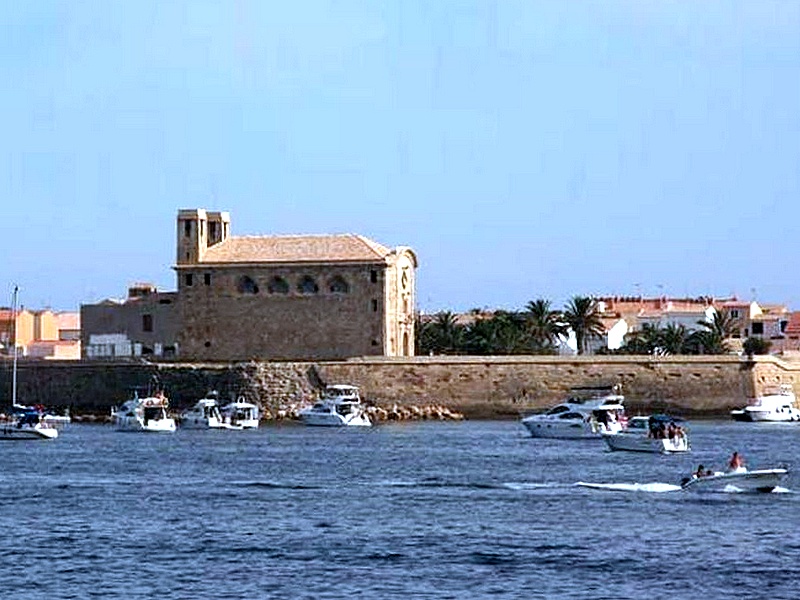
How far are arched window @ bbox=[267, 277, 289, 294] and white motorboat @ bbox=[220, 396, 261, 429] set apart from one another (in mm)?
8720

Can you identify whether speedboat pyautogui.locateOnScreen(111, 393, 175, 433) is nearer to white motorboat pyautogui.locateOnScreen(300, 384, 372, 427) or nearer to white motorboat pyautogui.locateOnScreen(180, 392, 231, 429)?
white motorboat pyautogui.locateOnScreen(180, 392, 231, 429)

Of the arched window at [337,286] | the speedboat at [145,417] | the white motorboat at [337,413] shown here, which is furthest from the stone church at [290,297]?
the speedboat at [145,417]

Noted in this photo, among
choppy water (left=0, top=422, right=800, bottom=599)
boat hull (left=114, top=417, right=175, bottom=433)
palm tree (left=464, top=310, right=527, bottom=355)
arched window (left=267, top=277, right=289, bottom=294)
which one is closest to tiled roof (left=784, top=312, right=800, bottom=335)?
palm tree (left=464, top=310, right=527, bottom=355)

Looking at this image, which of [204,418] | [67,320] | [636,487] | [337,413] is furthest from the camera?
[67,320]

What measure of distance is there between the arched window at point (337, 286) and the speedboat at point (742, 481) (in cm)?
4870

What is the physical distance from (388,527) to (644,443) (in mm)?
25284

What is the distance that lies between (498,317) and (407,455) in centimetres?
4699

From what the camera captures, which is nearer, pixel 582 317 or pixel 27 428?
pixel 27 428

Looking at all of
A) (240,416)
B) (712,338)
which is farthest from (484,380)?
(712,338)

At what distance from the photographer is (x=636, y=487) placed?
152 ft

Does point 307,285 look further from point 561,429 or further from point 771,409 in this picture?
point 561,429

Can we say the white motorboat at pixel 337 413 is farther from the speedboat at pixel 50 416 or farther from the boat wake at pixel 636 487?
the boat wake at pixel 636 487

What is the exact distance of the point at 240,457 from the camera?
61.8 meters

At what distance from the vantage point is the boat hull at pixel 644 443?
6131 cm
